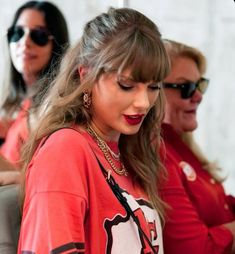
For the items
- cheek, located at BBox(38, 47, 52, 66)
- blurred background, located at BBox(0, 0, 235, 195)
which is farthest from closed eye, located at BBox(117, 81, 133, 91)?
blurred background, located at BBox(0, 0, 235, 195)

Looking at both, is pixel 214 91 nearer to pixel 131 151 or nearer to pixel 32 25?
pixel 32 25

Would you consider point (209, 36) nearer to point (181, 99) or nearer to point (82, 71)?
point (181, 99)

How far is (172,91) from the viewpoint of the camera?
68.6 inches

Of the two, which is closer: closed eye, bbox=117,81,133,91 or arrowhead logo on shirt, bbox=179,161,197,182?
closed eye, bbox=117,81,133,91

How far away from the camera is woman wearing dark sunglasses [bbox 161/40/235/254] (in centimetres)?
151

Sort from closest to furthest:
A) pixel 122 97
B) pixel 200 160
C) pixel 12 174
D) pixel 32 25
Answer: pixel 122 97 → pixel 12 174 → pixel 200 160 → pixel 32 25

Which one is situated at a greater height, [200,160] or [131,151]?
[131,151]

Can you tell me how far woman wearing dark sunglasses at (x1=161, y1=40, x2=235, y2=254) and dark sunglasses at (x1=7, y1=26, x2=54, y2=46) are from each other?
0.59m

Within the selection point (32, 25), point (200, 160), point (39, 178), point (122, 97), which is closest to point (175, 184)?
point (200, 160)

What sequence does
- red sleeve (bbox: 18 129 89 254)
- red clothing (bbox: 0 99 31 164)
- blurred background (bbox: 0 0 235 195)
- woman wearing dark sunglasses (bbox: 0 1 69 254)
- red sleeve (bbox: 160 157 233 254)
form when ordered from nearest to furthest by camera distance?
1. red sleeve (bbox: 18 129 89 254)
2. red sleeve (bbox: 160 157 233 254)
3. red clothing (bbox: 0 99 31 164)
4. woman wearing dark sunglasses (bbox: 0 1 69 254)
5. blurred background (bbox: 0 0 235 195)

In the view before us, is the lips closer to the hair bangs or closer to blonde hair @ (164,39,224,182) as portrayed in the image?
the hair bangs

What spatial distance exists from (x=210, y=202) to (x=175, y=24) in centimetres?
122

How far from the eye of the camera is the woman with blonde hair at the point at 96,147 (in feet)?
3.31

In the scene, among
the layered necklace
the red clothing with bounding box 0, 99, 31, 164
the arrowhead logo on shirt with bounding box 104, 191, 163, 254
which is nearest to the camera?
the arrowhead logo on shirt with bounding box 104, 191, 163, 254
